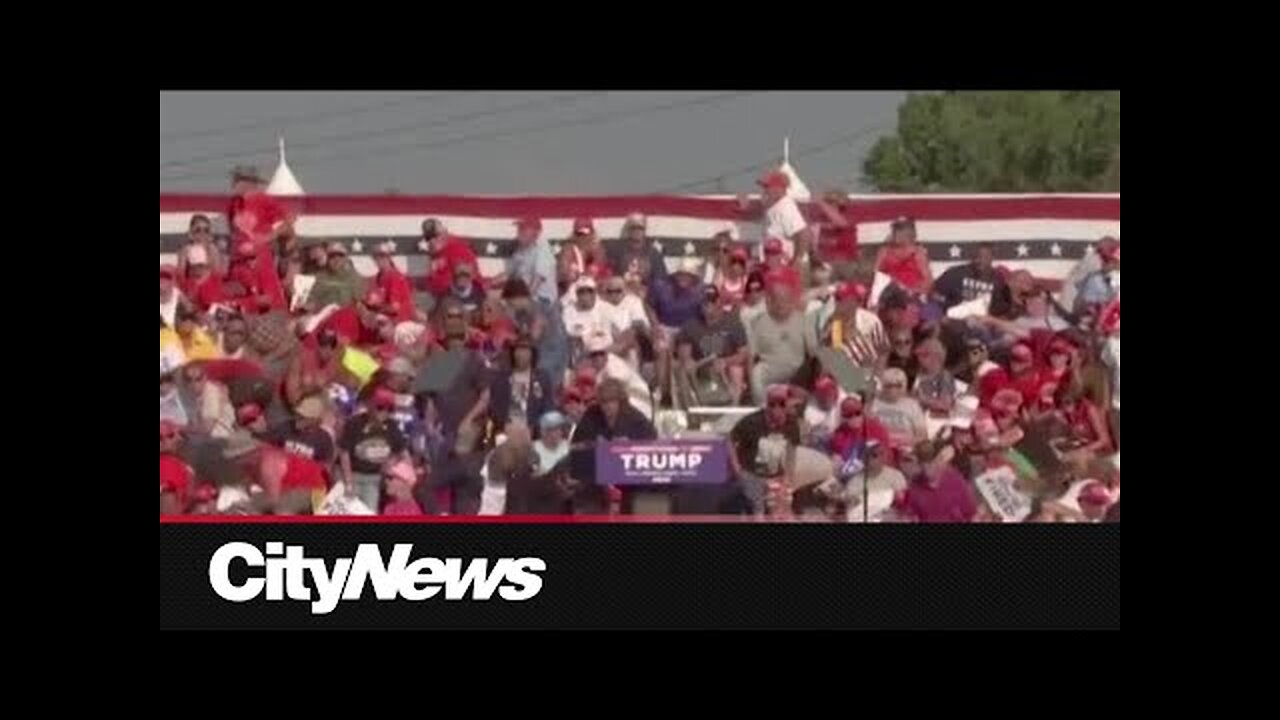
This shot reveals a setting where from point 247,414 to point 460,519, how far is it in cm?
114

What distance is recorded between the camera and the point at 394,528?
1775 centimetres

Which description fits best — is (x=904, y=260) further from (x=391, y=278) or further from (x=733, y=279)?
(x=391, y=278)

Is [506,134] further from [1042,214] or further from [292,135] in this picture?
[1042,214]

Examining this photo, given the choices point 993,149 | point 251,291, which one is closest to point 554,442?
point 251,291

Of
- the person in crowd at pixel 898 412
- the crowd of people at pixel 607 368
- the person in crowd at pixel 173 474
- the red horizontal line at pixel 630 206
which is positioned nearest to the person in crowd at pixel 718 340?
the crowd of people at pixel 607 368

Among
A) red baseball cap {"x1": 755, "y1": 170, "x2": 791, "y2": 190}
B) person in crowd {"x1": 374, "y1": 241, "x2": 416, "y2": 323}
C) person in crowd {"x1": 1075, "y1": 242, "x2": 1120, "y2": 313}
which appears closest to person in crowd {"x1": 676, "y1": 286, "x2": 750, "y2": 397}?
red baseball cap {"x1": 755, "y1": 170, "x2": 791, "y2": 190}

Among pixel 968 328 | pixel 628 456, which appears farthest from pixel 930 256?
pixel 628 456

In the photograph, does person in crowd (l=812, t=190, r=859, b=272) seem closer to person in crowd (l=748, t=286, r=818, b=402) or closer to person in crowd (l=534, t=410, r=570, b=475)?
person in crowd (l=748, t=286, r=818, b=402)

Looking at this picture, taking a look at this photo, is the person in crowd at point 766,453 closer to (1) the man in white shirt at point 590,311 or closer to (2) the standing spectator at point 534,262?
(1) the man in white shirt at point 590,311

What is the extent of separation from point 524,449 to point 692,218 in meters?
1.36

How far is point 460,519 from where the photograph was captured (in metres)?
17.8

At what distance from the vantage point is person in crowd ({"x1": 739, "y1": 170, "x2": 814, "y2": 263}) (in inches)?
703

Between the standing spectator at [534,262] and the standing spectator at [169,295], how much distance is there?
1.59 metres

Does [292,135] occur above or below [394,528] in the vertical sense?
above
